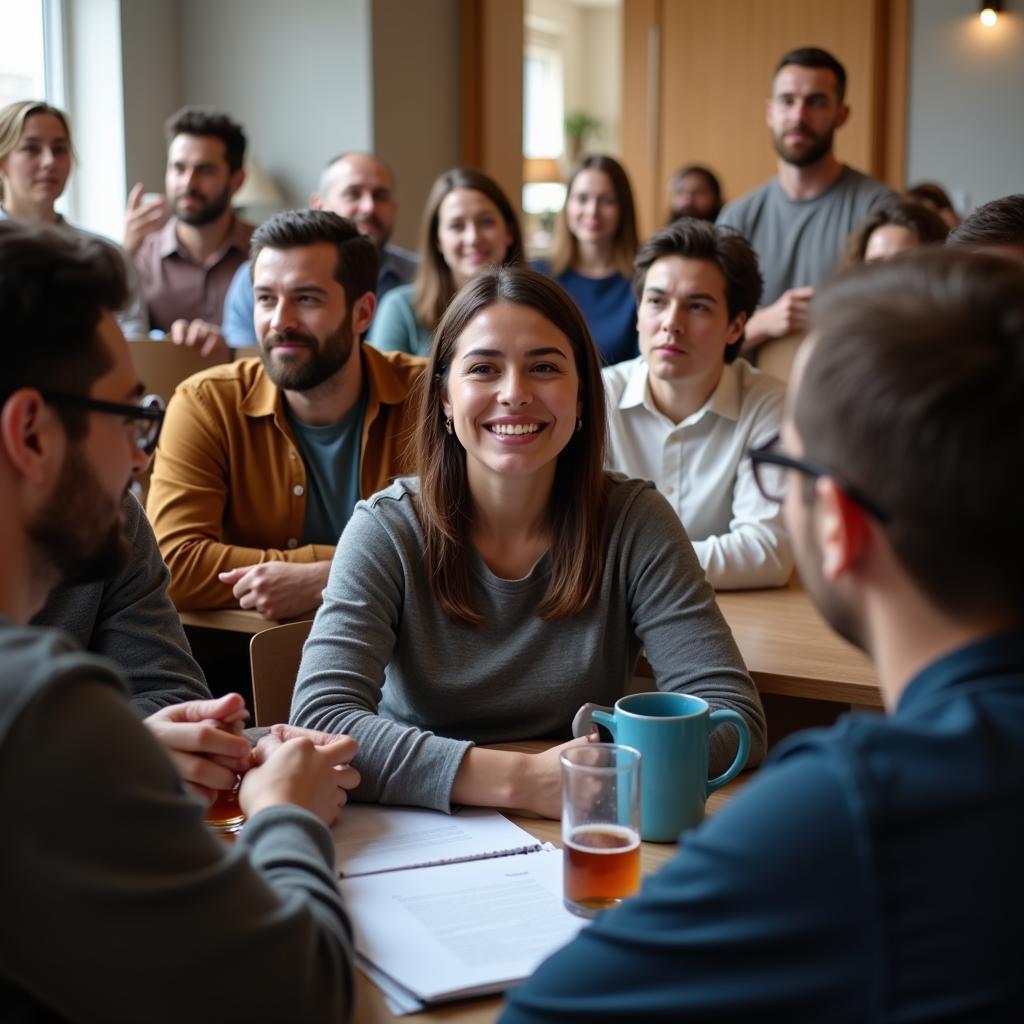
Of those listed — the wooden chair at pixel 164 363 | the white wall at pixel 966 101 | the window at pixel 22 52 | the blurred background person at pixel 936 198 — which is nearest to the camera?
the wooden chair at pixel 164 363

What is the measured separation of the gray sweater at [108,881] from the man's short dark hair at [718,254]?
239cm

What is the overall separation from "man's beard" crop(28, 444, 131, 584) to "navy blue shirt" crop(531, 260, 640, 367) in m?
3.28

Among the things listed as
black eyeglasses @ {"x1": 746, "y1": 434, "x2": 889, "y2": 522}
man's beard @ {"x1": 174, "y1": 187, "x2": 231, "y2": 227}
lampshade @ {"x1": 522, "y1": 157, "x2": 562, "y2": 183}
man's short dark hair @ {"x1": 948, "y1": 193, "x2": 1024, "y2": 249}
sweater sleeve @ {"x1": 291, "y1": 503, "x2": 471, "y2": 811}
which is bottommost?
sweater sleeve @ {"x1": 291, "y1": 503, "x2": 471, "y2": 811}

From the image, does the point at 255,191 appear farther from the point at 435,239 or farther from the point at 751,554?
the point at 751,554

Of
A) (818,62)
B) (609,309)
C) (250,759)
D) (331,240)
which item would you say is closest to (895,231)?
(609,309)

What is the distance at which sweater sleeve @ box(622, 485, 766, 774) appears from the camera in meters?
1.72

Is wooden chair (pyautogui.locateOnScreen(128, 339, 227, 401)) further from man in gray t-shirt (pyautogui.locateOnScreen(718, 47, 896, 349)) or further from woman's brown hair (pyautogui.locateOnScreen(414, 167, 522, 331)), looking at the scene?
man in gray t-shirt (pyautogui.locateOnScreen(718, 47, 896, 349))

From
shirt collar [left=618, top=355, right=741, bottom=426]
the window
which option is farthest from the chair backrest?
the window

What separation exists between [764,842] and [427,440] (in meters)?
1.26

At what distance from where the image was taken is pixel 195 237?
478 cm

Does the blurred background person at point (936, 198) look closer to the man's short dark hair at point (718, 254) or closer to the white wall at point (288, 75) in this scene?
the man's short dark hair at point (718, 254)

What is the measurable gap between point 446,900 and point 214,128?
410 centimetres

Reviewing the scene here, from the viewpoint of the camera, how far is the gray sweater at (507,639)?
1723 millimetres

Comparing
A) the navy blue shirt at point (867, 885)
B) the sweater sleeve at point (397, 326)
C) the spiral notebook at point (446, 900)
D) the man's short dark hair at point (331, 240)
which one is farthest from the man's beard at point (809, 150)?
the navy blue shirt at point (867, 885)
